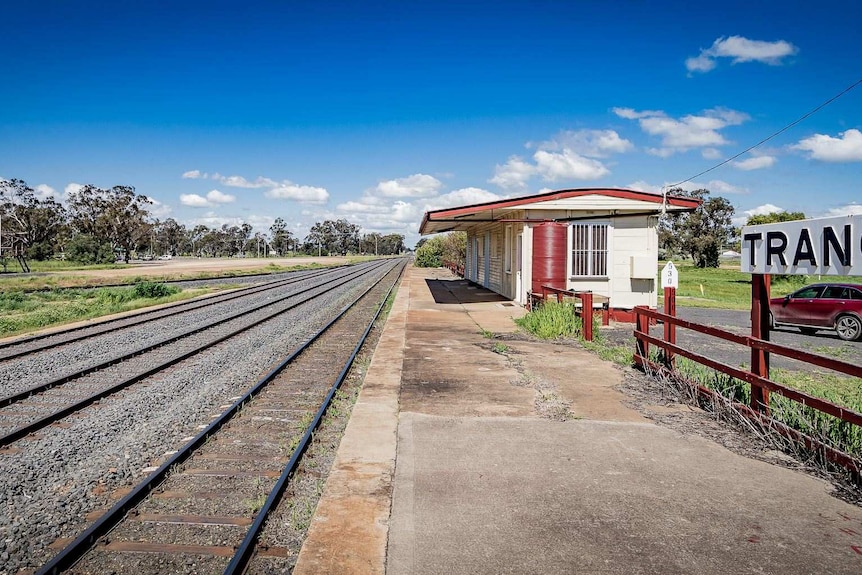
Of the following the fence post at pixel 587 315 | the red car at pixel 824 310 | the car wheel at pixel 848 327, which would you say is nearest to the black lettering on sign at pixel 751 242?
the fence post at pixel 587 315

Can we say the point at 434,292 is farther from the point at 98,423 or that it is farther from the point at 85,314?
the point at 98,423

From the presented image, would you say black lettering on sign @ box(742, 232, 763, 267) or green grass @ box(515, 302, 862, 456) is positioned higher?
black lettering on sign @ box(742, 232, 763, 267)

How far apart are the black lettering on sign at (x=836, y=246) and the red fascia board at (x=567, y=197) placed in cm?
1192

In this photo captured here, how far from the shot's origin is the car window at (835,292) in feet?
45.0

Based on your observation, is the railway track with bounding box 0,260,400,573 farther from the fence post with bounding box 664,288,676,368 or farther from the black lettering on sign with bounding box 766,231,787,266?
the black lettering on sign with bounding box 766,231,787,266

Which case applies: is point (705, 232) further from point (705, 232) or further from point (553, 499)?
point (553, 499)

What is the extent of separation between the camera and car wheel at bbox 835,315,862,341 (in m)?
13.4

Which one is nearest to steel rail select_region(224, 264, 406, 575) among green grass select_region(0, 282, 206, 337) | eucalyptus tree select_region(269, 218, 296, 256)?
green grass select_region(0, 282, 206, 337)

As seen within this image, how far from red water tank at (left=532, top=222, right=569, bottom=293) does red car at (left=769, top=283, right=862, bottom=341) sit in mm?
5167

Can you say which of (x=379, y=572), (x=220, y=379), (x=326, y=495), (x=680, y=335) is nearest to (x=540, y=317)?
(x=680, y=335)

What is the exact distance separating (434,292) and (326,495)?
20883 millimetres

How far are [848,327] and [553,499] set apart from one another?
505 inches

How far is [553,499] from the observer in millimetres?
4199

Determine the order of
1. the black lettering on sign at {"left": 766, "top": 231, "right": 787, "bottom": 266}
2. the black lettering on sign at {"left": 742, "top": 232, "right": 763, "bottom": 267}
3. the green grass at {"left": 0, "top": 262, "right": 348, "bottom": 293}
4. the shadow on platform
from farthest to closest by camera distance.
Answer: the green grass at {"left": 0, "top": 262, "right": 348, "bottom": 293}, the shadow on platform, the black lettering on sign at {"left": 742, "top": 232, "right": 763, "bottom": 267}, the black lettering on sign at {"left": 766, "top": 231, "right": 787, "bottom": 266}
